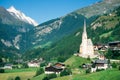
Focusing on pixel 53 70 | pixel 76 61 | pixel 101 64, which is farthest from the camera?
pixel 76 61

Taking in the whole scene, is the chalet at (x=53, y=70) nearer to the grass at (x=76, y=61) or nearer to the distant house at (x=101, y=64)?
the grass at (x=76, y=61)

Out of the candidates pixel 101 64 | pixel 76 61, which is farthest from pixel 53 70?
pixel 101 64

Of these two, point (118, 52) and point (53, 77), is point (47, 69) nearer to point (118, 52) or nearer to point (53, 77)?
point (53, 77)

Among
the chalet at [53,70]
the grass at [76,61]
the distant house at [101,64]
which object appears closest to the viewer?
the distant house at [101,64]

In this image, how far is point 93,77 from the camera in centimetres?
10788

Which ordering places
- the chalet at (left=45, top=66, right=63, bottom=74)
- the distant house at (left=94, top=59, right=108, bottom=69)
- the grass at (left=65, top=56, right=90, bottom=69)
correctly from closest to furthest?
the distant house at (left=94, top=59, right=108, bottom=69) → the chalet at (left=45, top=66, right=63, bottom=74) → the grass at (left=65, top=56, right=90, bottom=69)

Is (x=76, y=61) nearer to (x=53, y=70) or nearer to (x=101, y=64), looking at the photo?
(x=53, y=70)

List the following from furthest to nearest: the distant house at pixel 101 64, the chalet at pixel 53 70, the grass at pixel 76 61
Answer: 1. the grass at pixel 76 61
2. the chalet at pixel 53 70
3. the distant house at pixel 101 64

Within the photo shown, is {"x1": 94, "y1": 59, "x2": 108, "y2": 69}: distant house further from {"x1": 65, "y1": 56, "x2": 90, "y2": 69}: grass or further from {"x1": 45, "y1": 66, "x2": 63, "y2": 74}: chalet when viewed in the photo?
{"x1": 45, "y1": 66, "x2": 63, "y2": 74}: chalet

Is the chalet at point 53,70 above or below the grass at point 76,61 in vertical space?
below

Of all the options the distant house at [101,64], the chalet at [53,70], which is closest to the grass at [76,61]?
the chalet at [53,70]

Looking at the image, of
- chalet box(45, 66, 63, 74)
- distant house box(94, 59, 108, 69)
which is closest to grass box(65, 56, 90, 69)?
chalet box(45, 66, 63, 74)

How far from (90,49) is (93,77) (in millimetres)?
67015

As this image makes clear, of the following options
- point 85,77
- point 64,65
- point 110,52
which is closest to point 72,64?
point 64,65
